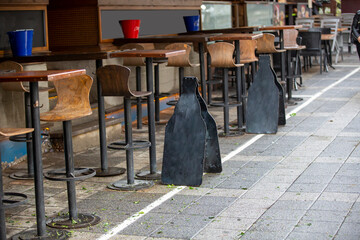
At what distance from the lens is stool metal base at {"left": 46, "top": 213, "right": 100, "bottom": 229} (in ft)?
17.7

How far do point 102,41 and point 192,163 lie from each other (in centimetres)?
432

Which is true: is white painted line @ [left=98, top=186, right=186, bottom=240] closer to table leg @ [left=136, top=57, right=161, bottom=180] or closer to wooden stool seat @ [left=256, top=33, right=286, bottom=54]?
table leg @ [left=136, top=57, right=161, bottom=180]

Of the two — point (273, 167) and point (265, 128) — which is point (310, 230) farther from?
point (265, 128)

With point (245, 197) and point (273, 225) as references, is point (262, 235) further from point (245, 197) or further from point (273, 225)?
point (245, 197)

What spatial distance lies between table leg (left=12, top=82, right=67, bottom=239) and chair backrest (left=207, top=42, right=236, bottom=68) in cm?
407

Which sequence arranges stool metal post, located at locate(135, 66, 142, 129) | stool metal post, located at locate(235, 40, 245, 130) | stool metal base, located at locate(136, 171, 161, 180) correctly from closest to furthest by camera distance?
1. stool metal base, located at locate(136, 171, 161, 180)
2. stool metal post, located at locate(235, 40, 245, 130)
3. stool metal post, located at locate(135, 66, 142, 129)

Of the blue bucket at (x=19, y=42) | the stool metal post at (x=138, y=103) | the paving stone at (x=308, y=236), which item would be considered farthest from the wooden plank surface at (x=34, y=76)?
the stool metal post at (x=138, y=103)

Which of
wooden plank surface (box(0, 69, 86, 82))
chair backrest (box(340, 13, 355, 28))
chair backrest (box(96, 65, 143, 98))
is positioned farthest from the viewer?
chair backrest (box(340, 13, 355, 28))

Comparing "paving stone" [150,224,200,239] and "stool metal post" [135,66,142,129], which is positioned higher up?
"stool metal post" [135,66,142,129]

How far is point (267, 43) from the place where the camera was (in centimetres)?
1062

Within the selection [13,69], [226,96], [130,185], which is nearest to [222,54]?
[226,96]

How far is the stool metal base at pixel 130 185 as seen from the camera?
6.50 metres

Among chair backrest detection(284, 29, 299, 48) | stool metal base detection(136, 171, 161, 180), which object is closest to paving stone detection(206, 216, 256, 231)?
stool metal base detection(136, 171, 161, 180)

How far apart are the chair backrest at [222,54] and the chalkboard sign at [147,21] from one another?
7.61 ft
